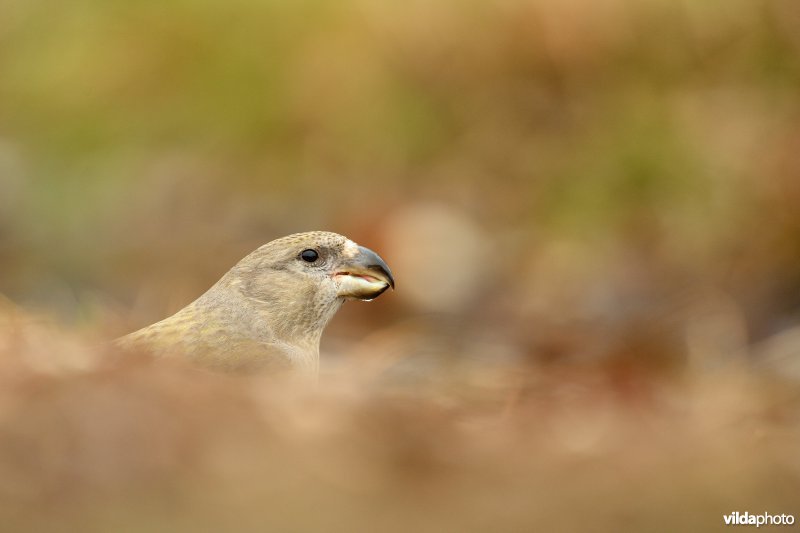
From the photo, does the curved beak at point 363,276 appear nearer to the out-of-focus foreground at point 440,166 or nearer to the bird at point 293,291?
the bird at point 293,291

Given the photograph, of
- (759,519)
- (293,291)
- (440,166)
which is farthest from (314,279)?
(440,166)

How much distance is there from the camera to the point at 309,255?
4.41 m

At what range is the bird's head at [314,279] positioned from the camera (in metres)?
4.33

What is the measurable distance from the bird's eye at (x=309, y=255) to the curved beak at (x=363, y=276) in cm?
9

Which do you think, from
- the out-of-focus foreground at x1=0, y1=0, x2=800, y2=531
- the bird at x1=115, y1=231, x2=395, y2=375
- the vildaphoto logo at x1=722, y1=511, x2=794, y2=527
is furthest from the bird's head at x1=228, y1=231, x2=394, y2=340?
the vildaphoto logo at x1=722, y1=511, x2=794, y2=527

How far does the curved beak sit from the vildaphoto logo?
3043 mm

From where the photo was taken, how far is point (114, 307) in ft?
21.5

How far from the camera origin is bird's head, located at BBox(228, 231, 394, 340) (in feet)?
14.2

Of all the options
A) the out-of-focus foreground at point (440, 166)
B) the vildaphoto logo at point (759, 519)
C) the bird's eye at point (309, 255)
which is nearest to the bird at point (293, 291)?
the bird's eye at point (309, 255)

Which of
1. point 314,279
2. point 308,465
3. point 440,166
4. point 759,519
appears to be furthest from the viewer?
point 440,166

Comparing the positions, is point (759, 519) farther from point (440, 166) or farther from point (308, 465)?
point (440, 166)

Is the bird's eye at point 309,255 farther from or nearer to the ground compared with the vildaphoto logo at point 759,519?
farther from the ground

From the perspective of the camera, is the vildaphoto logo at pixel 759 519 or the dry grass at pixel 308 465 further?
the vildaphoto logo at pixel 759 519

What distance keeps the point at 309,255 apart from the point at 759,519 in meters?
3.21
